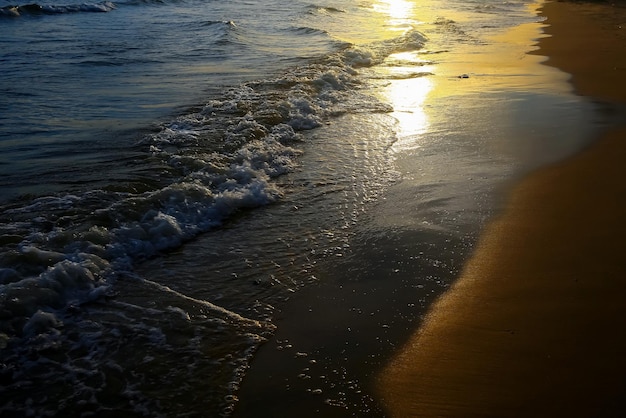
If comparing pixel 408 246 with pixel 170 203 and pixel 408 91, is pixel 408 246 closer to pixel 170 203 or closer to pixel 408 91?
pixel 170 203

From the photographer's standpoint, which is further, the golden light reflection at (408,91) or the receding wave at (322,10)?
the receding wave at (322,10)

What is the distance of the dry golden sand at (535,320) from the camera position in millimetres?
3051

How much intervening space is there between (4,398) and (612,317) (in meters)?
3.43

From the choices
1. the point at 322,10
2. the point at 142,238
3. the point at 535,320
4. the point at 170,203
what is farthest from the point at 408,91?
the point at 322,10

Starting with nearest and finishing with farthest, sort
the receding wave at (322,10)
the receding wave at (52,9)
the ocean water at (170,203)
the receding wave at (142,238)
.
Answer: the ocean water at (170,203) → the receding wave at (142,238) → the receding wave at (52,9) → the receding wave at (322,10)

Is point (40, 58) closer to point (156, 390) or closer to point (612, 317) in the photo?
point (156, 390)

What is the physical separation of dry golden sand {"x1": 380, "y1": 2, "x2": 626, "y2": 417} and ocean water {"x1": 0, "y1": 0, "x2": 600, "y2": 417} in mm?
664

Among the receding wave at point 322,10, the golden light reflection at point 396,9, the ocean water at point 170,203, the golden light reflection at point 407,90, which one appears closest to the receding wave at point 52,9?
the receding wave at point 322,10

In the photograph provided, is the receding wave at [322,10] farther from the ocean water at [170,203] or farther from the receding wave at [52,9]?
the ocean water at [170,203]

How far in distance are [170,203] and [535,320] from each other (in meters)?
3.25

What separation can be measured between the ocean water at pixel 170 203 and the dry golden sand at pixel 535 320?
664 millimetres

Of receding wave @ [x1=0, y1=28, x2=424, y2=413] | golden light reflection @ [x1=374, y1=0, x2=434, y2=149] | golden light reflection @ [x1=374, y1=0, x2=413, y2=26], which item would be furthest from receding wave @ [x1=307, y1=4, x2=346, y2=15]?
receding wave @ [x1=0, y1=28, x2=424, y2=413]

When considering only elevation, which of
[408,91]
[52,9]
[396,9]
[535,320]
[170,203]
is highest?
[52,9]

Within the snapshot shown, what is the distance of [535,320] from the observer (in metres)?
3.68
